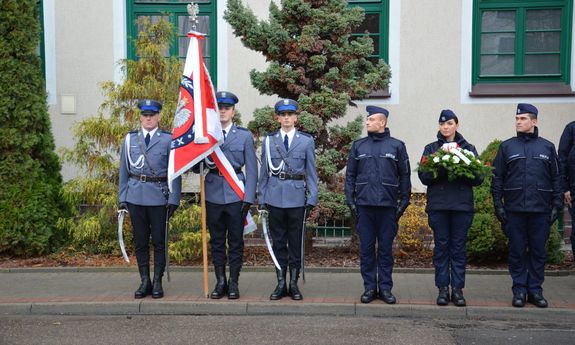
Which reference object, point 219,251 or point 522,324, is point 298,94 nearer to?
point 219,251

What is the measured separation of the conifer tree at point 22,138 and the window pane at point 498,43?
706 cm

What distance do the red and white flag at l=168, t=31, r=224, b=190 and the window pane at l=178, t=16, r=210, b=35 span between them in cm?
442

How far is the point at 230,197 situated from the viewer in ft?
23.0

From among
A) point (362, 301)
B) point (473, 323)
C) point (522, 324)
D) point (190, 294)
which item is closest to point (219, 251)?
point (190, 294)

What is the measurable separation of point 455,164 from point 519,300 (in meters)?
1.61

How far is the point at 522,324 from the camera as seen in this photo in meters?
6.46

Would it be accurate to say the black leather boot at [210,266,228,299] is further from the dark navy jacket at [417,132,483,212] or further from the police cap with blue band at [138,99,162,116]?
the dark navy jacket at [417,132,483,212]

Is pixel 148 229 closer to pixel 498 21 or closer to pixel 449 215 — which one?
pixel 449 215

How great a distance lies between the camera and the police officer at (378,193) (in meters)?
6.78

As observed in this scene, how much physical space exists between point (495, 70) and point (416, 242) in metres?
3.80

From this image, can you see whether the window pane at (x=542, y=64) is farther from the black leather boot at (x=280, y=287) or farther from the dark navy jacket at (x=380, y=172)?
the black leather boot at (x=280, y=287)

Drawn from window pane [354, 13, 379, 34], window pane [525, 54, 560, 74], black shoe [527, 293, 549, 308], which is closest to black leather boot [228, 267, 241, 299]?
black shoe [527, 293, 549, 308]

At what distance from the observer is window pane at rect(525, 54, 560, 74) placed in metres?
11.0

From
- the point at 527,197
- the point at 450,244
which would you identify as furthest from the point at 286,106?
the point at 527,197
